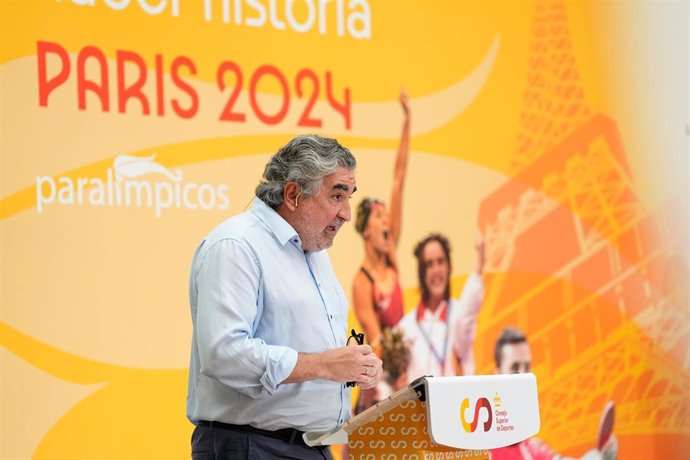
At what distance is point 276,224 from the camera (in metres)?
2.59

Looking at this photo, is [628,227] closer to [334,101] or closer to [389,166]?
[389,166]

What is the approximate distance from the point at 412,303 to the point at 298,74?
3.91 ft

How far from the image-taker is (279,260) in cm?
254

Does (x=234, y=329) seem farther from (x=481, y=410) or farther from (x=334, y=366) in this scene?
(x=481, y=410)

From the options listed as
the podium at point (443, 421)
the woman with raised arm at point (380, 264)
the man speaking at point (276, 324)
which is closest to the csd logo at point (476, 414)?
the podium at point (443, 421)

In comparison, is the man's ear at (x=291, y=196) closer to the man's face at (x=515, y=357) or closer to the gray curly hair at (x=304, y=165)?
the gray curly hair at (x=304, y=165)

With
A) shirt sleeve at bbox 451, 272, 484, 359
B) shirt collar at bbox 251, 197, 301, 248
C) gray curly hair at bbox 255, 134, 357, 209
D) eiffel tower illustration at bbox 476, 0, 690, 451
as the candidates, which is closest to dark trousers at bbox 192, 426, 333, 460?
shirt collar at bbox 251, 197, 301, 248

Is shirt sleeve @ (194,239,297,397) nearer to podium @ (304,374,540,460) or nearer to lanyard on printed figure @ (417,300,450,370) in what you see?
podium @ (304,374,540,460)

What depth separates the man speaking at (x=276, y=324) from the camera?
7.75 feet

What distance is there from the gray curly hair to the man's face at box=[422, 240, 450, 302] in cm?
221

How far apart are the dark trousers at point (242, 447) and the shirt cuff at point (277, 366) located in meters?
0.16

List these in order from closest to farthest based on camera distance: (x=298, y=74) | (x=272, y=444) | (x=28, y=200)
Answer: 1. (x=272, y=444)
2. (x=28, y=200)
3. (x=298, y=74)

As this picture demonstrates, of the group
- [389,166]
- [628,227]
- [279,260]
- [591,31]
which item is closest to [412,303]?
[389,166]

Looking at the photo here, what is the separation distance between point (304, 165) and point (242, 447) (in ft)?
2.35
